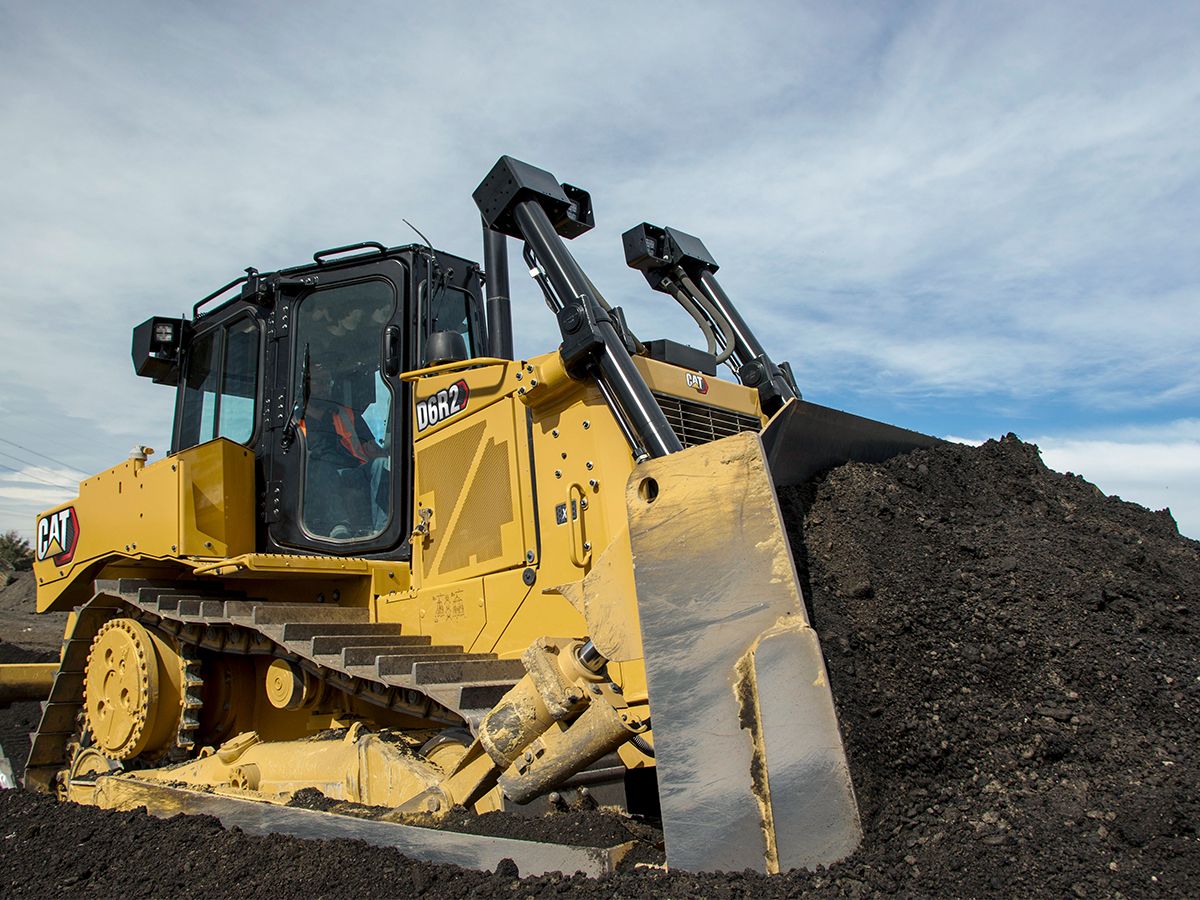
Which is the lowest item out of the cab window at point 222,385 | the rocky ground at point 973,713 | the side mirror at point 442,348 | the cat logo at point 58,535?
the rocky ground at point 973,713

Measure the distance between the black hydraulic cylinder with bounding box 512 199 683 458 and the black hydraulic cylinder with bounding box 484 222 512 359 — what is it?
0.71 metres

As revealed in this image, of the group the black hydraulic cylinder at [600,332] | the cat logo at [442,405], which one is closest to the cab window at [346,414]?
the cat logo at [442,405]

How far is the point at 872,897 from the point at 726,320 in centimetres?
377

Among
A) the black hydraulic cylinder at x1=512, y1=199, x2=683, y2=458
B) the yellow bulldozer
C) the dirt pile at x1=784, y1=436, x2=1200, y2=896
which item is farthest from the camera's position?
the black hydraulic cylinder at x1=512, y1=199, x2=683, y2=458

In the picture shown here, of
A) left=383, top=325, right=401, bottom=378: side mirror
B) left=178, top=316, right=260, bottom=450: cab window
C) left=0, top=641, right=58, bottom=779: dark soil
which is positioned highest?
left=178, top=316, right=260, bottom=450: cab window

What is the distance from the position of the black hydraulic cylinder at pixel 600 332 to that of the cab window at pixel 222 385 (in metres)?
2.20

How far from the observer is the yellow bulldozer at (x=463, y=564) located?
2553 millimetres

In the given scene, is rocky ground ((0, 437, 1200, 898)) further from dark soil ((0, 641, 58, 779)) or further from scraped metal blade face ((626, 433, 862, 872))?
dark soil ((0, 641, 58, 779))

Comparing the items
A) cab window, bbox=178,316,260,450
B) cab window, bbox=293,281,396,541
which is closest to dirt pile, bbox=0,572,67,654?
cab window, bbox=178,316,260,450

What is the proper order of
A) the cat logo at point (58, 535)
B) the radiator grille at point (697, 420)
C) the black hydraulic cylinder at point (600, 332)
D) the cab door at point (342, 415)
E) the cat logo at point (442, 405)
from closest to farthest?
1. the black hydraulic cylinder at point (600, 332)
2. the radiator grille at point (697, 420)
3. the cat logo at point (442, 405)
4. the cab door at point (342, 415)
5. the cat logo at point (58, 535)

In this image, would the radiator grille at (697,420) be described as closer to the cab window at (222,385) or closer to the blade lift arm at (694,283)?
the blade lift arm at (694,283)

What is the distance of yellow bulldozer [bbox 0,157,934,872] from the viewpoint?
2553 mm

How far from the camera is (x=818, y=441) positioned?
359 centimetres

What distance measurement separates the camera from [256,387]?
18.6 feet
